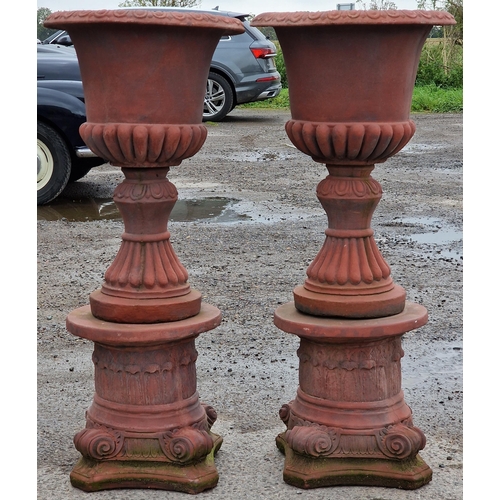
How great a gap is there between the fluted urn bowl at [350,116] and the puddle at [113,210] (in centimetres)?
409

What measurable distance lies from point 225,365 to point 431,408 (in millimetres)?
967

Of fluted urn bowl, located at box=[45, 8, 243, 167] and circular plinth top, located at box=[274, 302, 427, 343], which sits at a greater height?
fluted urn bowl, located at box=[45, 8, 243, 167]

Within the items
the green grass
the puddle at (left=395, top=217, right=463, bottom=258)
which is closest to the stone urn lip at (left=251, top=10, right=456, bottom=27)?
the puddle at (left=395, top=217, right=463, bottom=258)

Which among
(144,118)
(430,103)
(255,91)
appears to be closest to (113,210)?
(144,118)

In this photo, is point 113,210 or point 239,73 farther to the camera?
point 239,73

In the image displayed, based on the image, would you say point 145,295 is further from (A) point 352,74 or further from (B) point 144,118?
(A) point 352,74

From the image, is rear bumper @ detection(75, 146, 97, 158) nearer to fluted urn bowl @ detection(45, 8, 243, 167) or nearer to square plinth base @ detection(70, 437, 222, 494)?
fluted urn bowl @ detection(45, 8, 243, 167)

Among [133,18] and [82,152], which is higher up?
[133,18]

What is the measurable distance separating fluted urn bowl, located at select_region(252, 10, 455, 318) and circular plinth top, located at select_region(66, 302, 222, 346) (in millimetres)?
370

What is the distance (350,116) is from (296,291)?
2.02 feet

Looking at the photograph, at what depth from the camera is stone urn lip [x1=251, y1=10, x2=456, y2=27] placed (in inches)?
95.7

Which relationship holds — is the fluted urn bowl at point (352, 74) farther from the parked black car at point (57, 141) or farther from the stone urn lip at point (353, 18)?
the parked black car at point (57, 141)

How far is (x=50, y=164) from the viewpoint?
723cm

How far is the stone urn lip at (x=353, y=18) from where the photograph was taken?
2430 mm
